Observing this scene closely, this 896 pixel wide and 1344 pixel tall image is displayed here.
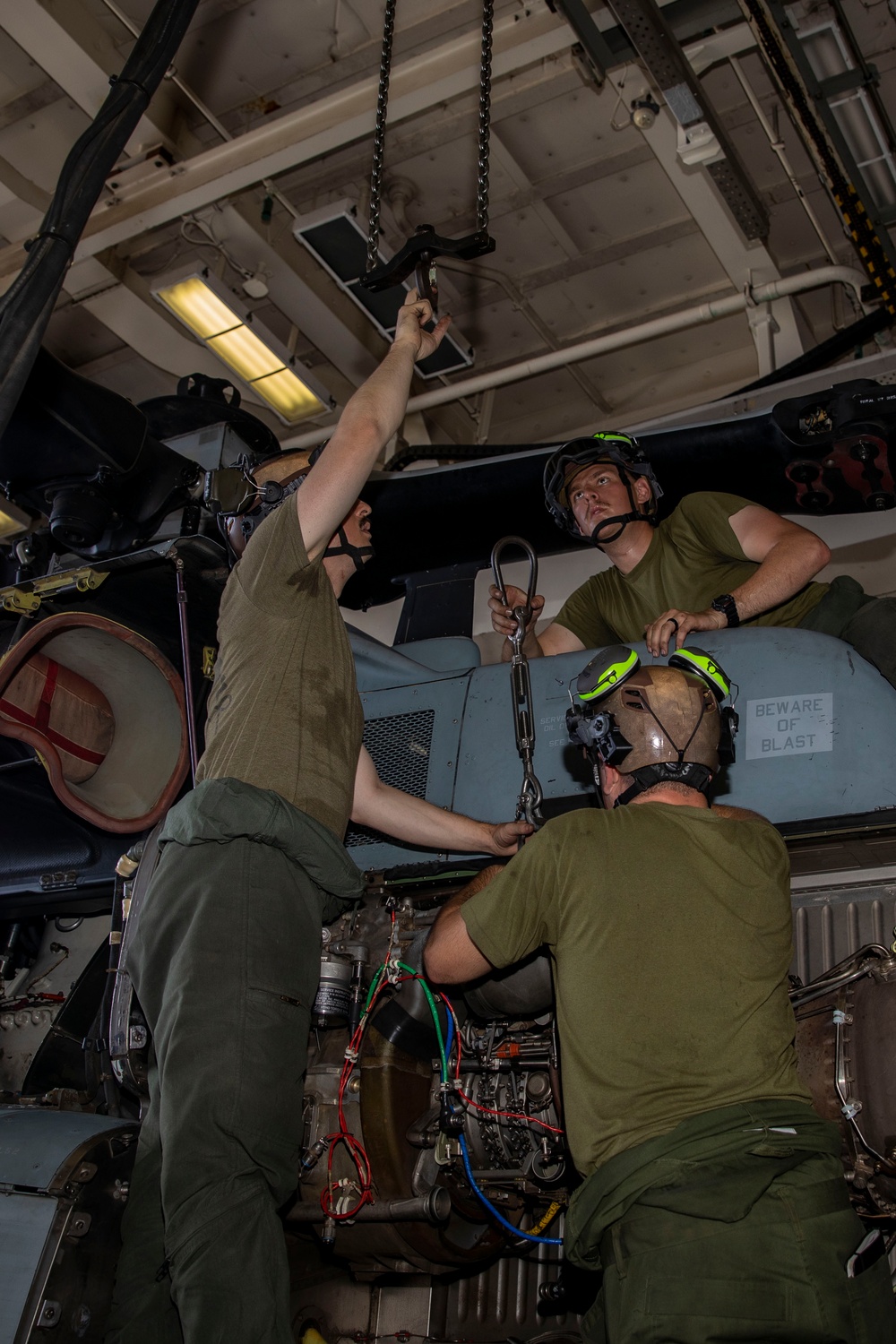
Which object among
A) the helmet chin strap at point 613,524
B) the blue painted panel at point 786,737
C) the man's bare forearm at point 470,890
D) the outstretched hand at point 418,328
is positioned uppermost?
the outstretched hand at point 418,328

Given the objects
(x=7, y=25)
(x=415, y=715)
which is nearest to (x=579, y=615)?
(x=415, y=715)

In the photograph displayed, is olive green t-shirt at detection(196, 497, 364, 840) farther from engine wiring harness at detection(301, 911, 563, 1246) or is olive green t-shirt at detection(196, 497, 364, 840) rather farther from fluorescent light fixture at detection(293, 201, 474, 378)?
fluorescent light fixture at detection(293, 201, 474, 378)

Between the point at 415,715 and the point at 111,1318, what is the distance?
1.59 m

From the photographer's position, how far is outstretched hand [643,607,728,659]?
8.79 ft

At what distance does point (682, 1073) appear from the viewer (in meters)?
1.76

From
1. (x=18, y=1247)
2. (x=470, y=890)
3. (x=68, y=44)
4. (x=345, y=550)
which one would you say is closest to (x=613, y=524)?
(x=345, y=550)

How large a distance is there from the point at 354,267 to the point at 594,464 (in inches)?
127

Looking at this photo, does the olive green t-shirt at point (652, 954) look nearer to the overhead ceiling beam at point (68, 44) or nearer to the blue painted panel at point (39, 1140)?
the blue painted panel at point (39, 1140)

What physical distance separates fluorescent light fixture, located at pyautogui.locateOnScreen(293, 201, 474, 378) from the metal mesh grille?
2830 mm

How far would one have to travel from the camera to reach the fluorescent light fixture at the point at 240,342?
18.9 ft

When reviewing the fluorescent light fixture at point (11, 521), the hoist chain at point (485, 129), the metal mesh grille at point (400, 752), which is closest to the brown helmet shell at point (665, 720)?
the metal mesh grille at point (400, 752)

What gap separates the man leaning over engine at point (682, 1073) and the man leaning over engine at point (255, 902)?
0.34 m

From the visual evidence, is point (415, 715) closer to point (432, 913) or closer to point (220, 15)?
point (432, 913)

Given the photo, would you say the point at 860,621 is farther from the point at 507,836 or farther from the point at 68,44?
the point at 68,44
